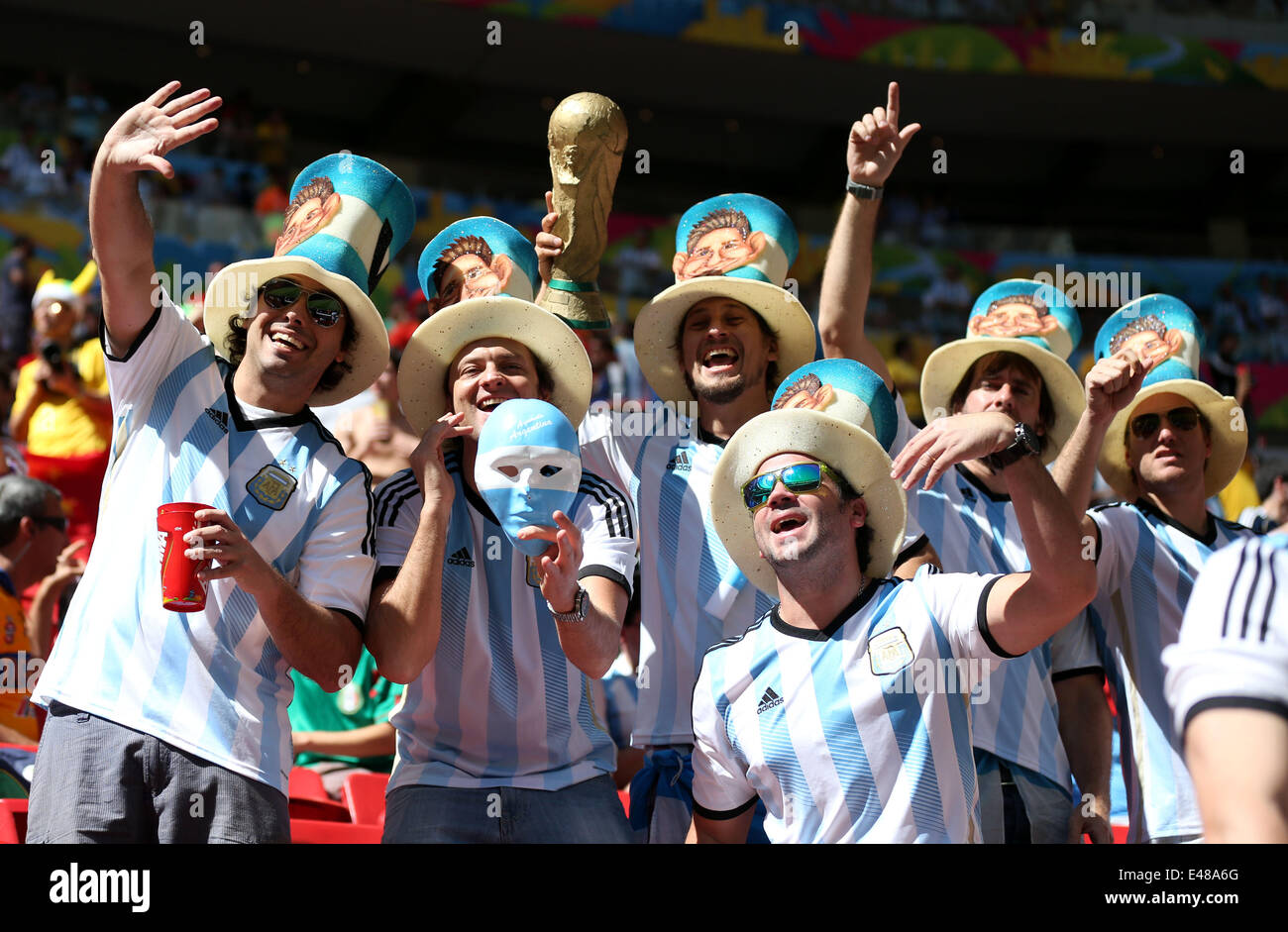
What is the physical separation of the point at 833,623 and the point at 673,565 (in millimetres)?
873

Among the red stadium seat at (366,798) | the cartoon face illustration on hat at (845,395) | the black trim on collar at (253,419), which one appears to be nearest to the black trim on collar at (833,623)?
the cartoon face illustration on hat at (845,395)

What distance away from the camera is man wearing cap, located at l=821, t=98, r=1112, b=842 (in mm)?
3967

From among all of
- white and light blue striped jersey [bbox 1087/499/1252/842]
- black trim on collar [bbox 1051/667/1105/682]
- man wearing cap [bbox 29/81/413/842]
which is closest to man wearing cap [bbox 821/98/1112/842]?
black trim on collar [bbox 1051/667/1105/682]

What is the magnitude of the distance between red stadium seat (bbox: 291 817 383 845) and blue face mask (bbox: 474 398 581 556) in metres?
1.40

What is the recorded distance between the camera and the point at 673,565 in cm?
397

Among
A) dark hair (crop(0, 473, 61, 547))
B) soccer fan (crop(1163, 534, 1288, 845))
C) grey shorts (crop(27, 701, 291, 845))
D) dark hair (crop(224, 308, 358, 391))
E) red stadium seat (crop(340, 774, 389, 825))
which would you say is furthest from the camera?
dark hair (crop(0, 473, 61, 547))

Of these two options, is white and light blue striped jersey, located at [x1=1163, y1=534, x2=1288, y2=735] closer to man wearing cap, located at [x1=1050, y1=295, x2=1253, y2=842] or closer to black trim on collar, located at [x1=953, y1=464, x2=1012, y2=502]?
man wearing cap, located at [x1=1050, y1=295, x2=1253, y2=842]

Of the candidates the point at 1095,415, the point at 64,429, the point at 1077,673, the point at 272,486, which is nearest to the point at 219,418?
the point at 272,486

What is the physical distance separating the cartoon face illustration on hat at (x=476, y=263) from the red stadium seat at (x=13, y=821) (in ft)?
5.99

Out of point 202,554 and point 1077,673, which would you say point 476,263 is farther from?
point 1077,673

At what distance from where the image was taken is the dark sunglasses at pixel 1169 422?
4.45 meters

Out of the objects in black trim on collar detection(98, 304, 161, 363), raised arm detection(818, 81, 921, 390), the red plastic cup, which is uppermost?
raised arm detection(818, 81, 921, 390)

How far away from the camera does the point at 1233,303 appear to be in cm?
1925
